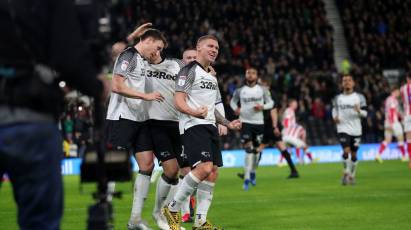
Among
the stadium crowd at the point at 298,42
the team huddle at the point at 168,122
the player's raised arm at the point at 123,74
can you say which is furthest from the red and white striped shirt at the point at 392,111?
the player's raised arm at the point at 123,74

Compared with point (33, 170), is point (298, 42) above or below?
above

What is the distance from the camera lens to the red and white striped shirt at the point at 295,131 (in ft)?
87.7

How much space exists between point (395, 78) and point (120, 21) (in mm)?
31217

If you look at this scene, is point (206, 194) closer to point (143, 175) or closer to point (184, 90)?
point (143, 175)

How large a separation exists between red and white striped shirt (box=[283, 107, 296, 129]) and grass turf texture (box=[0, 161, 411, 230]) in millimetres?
7687

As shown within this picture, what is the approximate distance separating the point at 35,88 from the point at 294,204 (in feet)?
29.5

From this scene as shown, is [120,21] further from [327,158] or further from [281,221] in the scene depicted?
[327,158]

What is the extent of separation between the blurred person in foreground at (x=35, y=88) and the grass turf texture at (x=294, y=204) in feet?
8.52

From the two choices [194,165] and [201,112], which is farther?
[194,165]

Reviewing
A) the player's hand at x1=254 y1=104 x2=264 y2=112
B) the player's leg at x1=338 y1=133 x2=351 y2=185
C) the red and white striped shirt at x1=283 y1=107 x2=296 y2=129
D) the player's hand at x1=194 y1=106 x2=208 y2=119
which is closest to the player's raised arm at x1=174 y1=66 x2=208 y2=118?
the player's hand at x1=194 y1=106 x2=208 y2=119

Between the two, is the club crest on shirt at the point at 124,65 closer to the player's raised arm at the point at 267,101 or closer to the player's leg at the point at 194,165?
the player's leg at the point at 194,165

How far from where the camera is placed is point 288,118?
1073 inches

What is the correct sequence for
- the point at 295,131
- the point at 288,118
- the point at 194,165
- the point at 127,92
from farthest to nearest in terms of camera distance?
the point at 288,118 → the point at 295,131 → the point at 127,92 → the point at 194,165

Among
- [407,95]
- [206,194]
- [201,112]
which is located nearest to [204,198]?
[206,194]
